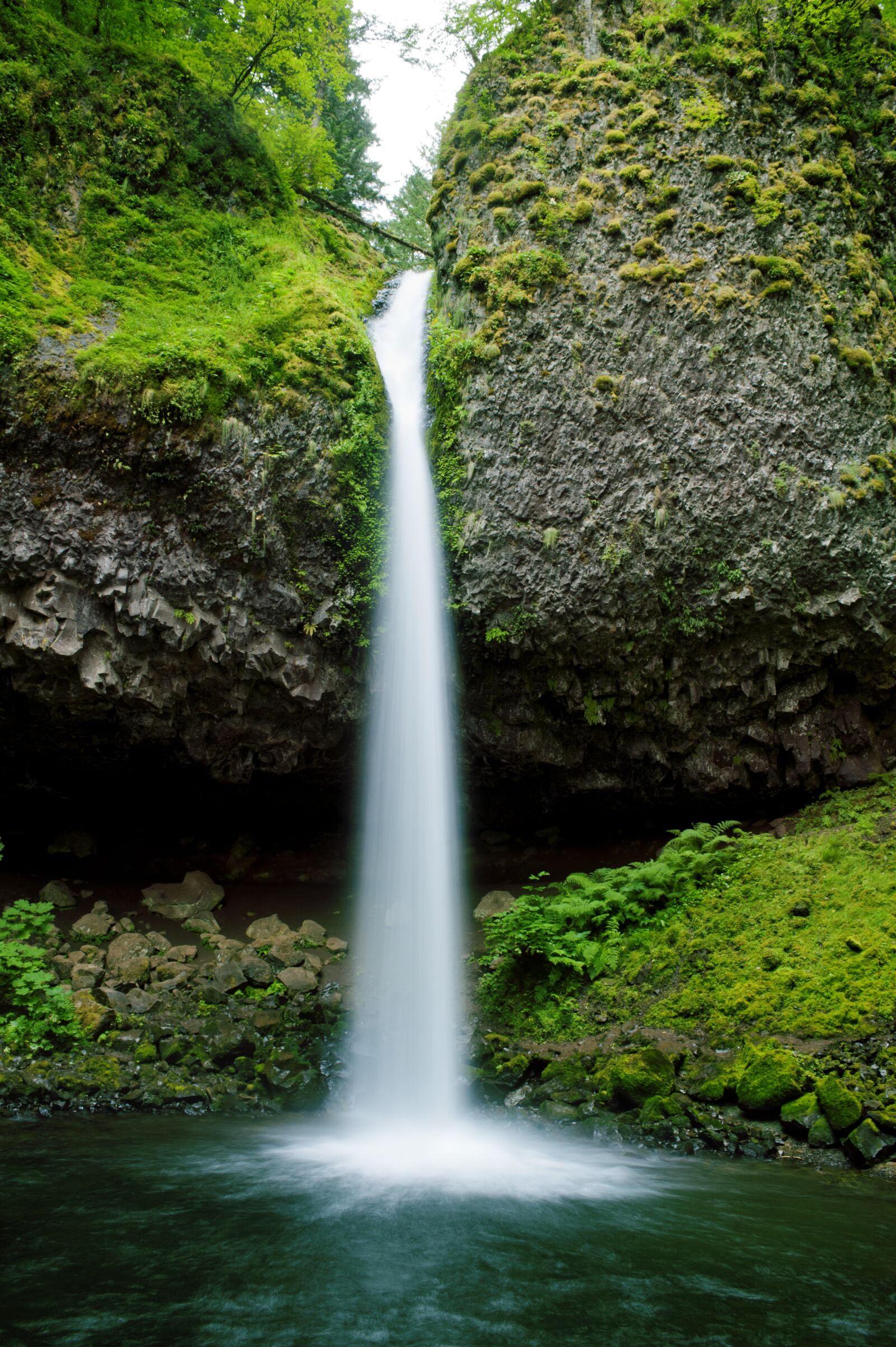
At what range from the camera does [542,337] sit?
954cm

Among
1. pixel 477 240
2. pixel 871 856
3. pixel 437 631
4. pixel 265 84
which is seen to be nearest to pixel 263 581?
pixel 437 631

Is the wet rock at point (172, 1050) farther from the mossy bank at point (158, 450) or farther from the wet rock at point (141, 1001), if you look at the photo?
the mossy bank at point (158, 450)

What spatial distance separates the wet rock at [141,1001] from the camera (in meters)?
7.55

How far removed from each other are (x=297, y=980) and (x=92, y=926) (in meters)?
3.19

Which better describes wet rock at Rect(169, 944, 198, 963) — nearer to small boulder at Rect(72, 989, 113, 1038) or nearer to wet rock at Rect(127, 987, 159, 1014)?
wet rock at Rect(127, 987, 159, 1014)

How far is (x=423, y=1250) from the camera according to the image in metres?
3.84

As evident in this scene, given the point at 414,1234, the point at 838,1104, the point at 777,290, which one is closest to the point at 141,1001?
the point at 414,1234

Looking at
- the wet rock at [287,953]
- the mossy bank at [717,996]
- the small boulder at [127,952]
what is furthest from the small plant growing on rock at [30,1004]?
the mossy bank at [717,996]

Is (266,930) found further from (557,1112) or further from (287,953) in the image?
(557,1112)

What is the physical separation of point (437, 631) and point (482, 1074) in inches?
206

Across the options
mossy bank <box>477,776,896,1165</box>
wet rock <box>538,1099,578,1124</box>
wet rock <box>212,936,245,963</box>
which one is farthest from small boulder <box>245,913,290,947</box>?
wet rock <box>538,1099,578,1124</box>

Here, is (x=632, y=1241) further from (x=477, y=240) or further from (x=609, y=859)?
(x=477, y=240)

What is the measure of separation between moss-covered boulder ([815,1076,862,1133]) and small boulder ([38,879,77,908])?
31.6 ft

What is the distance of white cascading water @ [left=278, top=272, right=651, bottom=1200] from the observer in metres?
6.30
